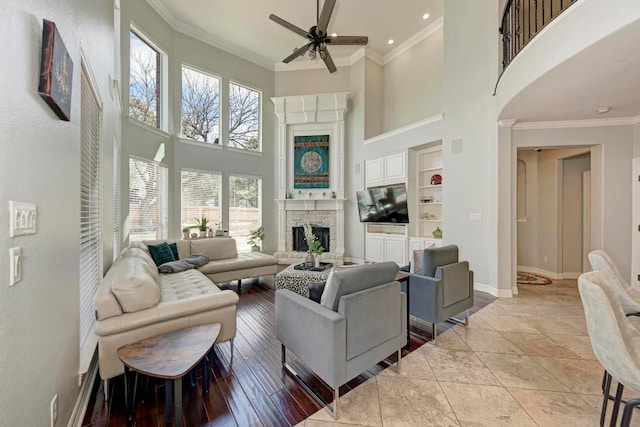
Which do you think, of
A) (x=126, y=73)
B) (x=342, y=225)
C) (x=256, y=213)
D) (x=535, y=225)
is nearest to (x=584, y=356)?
(x=535, y=225)

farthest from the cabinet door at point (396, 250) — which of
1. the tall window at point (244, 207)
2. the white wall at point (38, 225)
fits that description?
the white wall at point (38, 225)

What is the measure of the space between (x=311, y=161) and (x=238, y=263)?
371cm

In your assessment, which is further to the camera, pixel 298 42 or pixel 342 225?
pixel 342 225

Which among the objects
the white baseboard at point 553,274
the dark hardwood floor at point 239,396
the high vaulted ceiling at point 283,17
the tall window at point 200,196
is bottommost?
the dark hardwood floor at point 239,396

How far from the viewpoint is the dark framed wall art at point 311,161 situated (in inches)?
284

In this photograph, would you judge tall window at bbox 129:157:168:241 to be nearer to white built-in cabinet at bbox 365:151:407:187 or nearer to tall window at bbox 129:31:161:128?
tall window at bbox 129:31:161:128

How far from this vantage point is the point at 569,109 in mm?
3643

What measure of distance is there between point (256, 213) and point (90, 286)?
5.03 metres

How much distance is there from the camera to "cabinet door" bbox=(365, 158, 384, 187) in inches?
252

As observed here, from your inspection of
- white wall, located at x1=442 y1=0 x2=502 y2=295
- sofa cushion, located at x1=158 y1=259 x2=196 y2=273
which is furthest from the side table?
white wall, located at x1=442 y1=0 x2=502 y2=295

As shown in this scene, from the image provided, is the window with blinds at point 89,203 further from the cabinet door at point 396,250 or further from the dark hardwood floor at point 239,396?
the cabinet door at point 396,250

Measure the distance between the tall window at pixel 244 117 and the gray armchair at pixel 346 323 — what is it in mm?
5698

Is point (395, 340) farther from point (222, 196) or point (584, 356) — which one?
point (222, 196)

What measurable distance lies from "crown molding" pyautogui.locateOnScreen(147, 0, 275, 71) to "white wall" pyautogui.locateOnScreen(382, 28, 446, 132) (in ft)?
11.0
